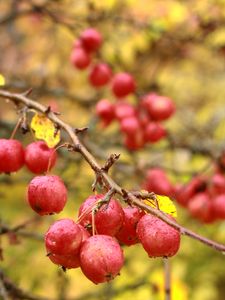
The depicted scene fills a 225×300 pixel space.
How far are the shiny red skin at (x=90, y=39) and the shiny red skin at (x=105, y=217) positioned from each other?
1.23m

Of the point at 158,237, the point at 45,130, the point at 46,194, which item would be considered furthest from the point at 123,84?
the point at 158,237

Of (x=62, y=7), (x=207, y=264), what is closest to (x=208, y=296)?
(x=207, y=264)

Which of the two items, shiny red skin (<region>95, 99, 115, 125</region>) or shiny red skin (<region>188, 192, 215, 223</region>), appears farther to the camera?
shiny red skin (<region>95, 99, 115, 125</region>)

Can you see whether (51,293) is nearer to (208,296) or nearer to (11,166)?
(208,296)

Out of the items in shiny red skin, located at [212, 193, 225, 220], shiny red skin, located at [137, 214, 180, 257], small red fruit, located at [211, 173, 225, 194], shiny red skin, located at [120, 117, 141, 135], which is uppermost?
shiny red skin, located at [120, 117, 141, 135]

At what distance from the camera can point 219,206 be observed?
177 centimetres

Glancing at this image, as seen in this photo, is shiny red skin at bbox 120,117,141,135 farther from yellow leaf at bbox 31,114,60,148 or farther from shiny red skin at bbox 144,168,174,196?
yellow leaf at bbox 31,114,60,148

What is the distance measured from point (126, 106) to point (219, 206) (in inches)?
19.9

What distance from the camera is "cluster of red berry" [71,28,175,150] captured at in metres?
1.96

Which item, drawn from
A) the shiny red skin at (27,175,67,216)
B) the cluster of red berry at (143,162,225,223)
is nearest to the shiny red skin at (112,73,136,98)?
the cluster of red berry at (143,162,225,223)

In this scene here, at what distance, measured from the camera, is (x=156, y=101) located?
1954mm

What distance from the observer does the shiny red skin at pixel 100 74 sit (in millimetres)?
2174

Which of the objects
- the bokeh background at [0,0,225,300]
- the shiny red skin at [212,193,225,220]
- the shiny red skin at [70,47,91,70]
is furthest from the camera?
the bokeh background at [0,0,225,300]

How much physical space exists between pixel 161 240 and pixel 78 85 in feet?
10.7
